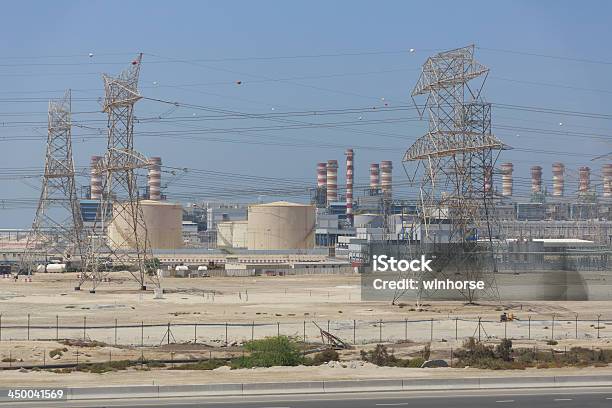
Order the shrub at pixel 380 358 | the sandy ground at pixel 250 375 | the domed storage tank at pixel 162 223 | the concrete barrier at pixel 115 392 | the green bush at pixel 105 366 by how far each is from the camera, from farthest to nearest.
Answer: the domed storage tank at pixel 162 223
the shrub at pixel 380 358
the green bush at pixel 105 366
the sandy ground at pixel 250 375
the concrete barrier at pixel 115 392

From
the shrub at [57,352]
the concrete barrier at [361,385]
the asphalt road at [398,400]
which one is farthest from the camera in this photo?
the shrub at [57,352]

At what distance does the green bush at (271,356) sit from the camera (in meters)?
30.6

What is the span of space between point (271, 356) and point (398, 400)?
794 centimetres

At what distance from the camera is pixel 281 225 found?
5920 inches

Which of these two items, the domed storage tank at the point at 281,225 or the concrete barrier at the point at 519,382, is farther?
the domed storage tank at the point at 281,225

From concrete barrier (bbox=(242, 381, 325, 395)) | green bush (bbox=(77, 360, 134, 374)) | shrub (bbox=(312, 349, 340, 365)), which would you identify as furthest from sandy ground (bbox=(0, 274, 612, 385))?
concrete barrier (bbox=(242, 381, 325, 395))

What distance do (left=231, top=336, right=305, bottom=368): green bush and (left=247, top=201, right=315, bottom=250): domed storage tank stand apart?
118 metres

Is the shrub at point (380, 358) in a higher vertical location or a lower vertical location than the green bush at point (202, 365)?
higher

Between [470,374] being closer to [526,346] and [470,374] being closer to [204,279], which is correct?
[526,346]

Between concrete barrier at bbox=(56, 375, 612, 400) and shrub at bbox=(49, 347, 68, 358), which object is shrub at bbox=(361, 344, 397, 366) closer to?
concrete barrier at bbox=(56, 375, 612, 400)

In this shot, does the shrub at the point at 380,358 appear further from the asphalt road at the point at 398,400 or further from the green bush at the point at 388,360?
the asphalt road at the point at 398,400

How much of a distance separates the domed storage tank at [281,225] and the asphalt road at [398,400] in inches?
4928

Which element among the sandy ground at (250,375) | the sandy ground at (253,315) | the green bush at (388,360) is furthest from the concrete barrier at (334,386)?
the sandy ground at (253,315)

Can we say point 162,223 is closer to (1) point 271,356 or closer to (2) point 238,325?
(2) point 238,325
